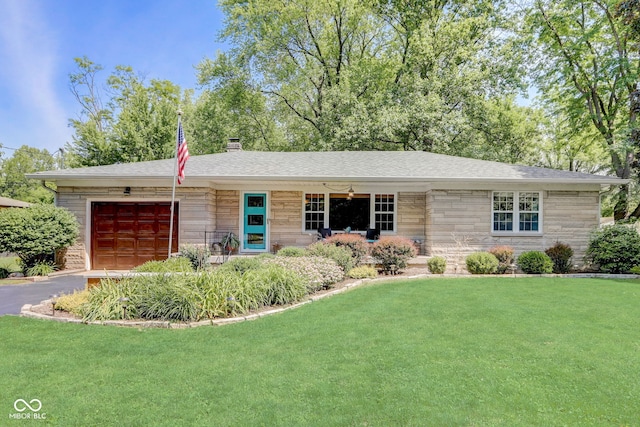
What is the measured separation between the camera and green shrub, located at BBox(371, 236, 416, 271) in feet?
31.5

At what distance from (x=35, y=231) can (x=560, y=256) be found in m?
15.2

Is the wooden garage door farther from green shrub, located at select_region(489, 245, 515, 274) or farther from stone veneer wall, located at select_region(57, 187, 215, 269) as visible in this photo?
green shrub, located at select_region(489, 245, 515, 274)

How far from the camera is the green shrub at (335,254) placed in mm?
9016

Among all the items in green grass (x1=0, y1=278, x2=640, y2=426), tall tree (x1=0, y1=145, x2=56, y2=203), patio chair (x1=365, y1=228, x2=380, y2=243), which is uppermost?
tall tree (x1=0, y1=145, x2=56, y2=203)

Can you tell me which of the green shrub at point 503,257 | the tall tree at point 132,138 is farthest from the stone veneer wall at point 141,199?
the tall tree at point 132,138

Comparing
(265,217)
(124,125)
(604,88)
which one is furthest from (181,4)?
(604,88)

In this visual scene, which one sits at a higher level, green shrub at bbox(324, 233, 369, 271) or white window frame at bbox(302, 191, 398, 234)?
white window frame at bbox(302, 191, 398, 234)

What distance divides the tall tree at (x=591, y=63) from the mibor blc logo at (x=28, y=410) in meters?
18.0

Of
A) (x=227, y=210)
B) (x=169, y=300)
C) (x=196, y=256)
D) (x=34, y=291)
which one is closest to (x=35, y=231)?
(x=34, y=291)

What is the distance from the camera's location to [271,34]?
74.7ft

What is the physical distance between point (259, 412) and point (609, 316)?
595 centimetres

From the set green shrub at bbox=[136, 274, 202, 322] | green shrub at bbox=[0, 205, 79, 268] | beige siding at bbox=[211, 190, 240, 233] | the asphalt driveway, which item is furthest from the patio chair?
green shrub at bbox=[0, 205, 79, 268]

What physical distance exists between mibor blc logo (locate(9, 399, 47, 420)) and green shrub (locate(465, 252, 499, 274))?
31.5ft

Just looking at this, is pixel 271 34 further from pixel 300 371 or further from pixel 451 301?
pixel 300 371
